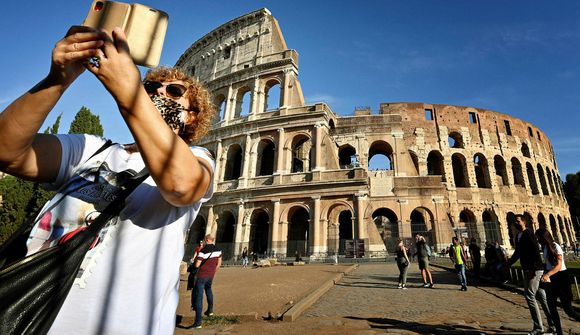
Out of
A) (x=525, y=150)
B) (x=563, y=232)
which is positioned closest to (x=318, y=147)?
(x=525, y=150)

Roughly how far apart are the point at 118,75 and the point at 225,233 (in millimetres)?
24192

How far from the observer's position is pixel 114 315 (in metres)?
0.89

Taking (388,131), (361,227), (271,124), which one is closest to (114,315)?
(361,227)

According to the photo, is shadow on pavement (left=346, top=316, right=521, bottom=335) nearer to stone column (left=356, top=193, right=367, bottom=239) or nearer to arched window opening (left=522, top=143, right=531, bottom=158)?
stone column (left=356, top=193, right=367, bottom=239)

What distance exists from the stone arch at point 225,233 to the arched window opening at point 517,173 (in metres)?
28.5

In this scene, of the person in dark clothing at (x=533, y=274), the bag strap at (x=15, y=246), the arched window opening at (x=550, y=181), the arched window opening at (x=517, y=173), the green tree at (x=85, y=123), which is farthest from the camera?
the arched window opening at (x=550, y=181)

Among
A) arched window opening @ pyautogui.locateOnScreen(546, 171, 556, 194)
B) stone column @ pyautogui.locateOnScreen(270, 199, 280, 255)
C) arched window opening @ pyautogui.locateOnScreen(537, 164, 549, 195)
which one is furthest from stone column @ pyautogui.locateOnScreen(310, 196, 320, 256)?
arched window opening @ pyautogui.locateOnScreen(546, 171, 556, 194)

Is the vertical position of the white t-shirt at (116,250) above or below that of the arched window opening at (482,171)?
below

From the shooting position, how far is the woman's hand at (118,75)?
2.49 feet

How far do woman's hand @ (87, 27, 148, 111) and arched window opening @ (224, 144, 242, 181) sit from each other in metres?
22.6

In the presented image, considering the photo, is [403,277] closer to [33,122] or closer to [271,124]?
[33,122]

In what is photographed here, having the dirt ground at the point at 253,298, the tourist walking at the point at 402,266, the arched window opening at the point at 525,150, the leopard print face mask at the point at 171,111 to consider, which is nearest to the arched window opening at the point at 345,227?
the tourist walking at the point at 402,266

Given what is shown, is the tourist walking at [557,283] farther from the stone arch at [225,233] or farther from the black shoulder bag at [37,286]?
the stone arch at [225,233]

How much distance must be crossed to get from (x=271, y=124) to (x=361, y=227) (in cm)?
992
